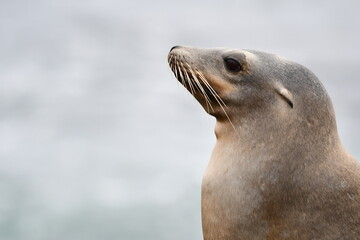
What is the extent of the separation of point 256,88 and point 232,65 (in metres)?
0.35

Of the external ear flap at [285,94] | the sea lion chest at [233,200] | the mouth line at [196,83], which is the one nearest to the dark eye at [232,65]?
the mouth line at [196,83]

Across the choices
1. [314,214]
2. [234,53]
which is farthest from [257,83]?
[314,214]

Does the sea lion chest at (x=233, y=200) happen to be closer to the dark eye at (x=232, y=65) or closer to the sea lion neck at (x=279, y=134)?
the sea lion neck at (x=279, y=134)

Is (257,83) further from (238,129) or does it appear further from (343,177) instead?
(343,177)

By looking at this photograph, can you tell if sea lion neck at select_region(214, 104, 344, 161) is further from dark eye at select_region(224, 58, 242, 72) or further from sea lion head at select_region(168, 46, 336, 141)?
dark eye at select_region(224, 58, 242, 72)

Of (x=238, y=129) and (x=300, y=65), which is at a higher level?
(x=300, y=65)

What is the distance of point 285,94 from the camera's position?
19.3 ft

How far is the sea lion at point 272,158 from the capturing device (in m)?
5.73

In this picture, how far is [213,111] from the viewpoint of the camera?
6.25 m

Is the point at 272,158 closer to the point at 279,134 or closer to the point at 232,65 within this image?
the point at 279,134

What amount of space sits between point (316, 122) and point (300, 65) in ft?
2.03

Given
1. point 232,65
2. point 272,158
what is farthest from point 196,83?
point 272,158

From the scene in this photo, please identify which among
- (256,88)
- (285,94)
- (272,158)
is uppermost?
(285,94)

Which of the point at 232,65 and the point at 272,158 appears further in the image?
the point at 232,65
